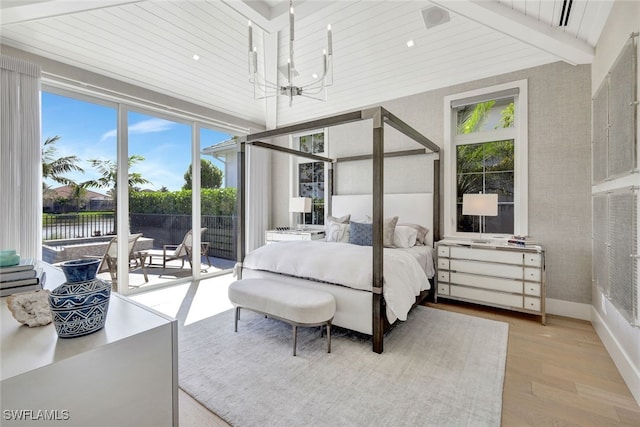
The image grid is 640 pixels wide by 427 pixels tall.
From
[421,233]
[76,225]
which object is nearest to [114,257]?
[76,225]

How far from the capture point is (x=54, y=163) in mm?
3453

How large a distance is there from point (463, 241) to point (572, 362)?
1624 mm

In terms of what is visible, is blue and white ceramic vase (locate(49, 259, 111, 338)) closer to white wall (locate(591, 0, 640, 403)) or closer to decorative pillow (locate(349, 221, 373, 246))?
decorative pillow (locate(349, 221, 373, 246))

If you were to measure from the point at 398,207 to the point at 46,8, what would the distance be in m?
4.40

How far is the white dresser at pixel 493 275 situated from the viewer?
317cm

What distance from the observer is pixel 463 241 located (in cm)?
375

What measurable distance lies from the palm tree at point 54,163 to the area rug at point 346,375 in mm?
2416

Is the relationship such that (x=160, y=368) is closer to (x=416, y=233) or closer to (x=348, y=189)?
(x=416, y=233)

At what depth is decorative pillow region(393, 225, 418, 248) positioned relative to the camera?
12.3 ft

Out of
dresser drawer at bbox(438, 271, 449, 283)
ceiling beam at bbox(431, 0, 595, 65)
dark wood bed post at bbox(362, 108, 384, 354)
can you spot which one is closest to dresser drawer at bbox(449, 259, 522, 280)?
dresser drawer at bbox(438, 271, 449, 283)

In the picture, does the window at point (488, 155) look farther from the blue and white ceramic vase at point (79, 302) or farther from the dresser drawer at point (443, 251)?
the blue and white ceramic vase at point (79, 302)

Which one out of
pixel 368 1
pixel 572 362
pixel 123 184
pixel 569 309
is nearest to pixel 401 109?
pixel 368 1

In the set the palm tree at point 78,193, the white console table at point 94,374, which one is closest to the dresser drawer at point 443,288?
the white console table at point 94,374

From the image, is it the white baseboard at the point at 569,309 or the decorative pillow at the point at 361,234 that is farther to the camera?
the decorative pillow at the point at 361,234
